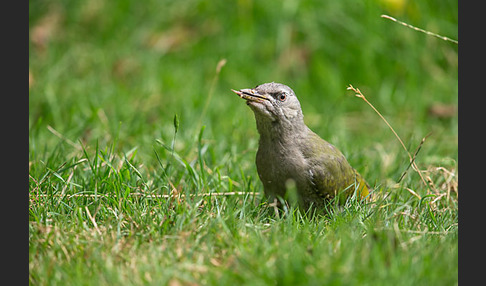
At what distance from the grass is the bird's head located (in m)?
0.54

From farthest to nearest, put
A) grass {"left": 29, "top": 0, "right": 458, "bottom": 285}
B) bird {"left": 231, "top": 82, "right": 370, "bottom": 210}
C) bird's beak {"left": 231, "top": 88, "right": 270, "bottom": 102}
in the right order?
1. bird {"left": 231, "top": 82, "right": 370, "bottom": 210}
2. bird's beak {"left": 231, "top": 88, "right": 270, "bottom": 102}
3. grass {"left": 29, "top": 0, "right": 458, "bottom": 285}

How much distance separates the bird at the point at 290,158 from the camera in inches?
173

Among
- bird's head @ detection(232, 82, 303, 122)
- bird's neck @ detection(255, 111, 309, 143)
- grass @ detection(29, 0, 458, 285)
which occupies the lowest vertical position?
grass @ detection(29, 0, 458, 285)

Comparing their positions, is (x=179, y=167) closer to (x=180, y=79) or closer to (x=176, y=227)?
(x=176, y=227)

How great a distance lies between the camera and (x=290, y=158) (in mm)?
4422

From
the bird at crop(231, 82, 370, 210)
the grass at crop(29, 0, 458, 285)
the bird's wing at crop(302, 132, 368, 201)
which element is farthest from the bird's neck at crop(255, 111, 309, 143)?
the grass at crop(29, 0, 458, 285)

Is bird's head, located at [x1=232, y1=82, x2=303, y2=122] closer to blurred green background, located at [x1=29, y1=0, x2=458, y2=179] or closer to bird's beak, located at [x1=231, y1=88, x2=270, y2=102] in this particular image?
bird's beak, located at [x1=231, y1=88, x2=270, y2=102]

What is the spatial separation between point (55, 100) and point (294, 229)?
11.6 feet

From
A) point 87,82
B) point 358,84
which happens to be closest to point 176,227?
point 87,82

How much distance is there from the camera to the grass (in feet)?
10.6

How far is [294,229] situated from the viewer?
3.66 metres

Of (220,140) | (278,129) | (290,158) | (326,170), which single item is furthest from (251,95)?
(220,140)

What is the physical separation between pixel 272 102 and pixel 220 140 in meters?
1.31

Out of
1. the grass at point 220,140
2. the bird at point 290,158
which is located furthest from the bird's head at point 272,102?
the grass at point 220,140
